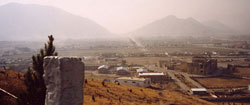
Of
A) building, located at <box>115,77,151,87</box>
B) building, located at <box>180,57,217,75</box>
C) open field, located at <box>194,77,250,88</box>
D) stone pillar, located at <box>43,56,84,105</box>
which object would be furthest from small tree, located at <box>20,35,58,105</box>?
building, located at <box>180,57,217,75</box>

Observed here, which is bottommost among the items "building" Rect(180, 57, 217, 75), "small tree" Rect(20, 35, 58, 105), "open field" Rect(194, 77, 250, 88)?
"open field" Rect(194, 77, 250, 88)

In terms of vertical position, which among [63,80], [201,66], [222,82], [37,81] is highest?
[63,80]

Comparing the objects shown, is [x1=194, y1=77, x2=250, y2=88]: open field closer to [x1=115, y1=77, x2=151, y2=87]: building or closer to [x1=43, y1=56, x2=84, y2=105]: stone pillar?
[x1=115, y1=77, x2=151, y2=87]: building

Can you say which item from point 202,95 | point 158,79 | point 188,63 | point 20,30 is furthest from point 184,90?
point 20,30

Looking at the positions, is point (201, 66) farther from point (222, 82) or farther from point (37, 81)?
point (37, 81)

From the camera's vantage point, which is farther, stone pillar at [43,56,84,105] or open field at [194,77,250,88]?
open field at [194,77,250,88]

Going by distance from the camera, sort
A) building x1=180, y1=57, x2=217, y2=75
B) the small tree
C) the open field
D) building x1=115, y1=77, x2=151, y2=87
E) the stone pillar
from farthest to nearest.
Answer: building x1=180, y1=57, x2=217, y2=75 → the open field → building x1=115, y1=77, x2=151, y2=87 → the small tree → the stone pillar

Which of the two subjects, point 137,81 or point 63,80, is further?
point 137,81

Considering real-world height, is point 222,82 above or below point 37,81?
below

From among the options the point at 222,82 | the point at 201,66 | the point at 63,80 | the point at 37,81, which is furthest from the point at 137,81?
the point at 201,66
